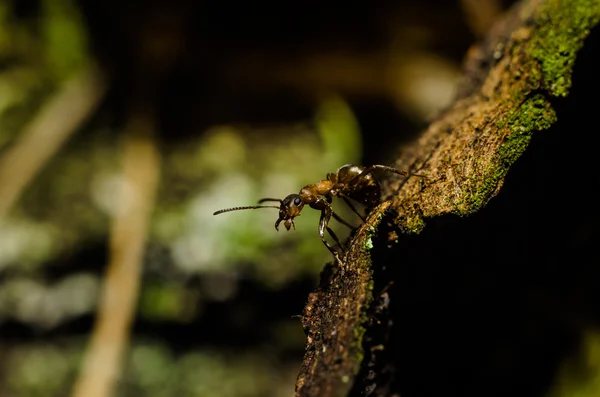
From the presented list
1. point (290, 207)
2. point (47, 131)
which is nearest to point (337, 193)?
point (290, 207)

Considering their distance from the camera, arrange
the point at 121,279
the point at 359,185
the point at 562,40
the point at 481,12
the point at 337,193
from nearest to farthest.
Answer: the point at 562,40
the point at 359,185
the point at 337,193
the point at 121,279
the point at 481,12

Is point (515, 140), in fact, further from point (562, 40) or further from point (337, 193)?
point (337, 193)

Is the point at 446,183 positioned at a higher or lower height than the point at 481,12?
lower

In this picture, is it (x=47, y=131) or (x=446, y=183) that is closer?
(x=446, y=183)

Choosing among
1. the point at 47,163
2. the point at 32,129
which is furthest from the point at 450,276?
the point at 32,129

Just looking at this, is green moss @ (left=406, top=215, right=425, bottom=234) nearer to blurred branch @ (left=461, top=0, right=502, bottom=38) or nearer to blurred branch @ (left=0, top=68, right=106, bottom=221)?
blurred branch @ (left=461, top=0, right=502, bottom=38)

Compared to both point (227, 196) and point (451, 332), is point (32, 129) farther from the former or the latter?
point (451, 332)

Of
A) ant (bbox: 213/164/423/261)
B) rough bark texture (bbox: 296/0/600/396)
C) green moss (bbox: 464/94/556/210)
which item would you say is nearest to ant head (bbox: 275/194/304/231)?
ant (bbox: 213/164/423/261)
